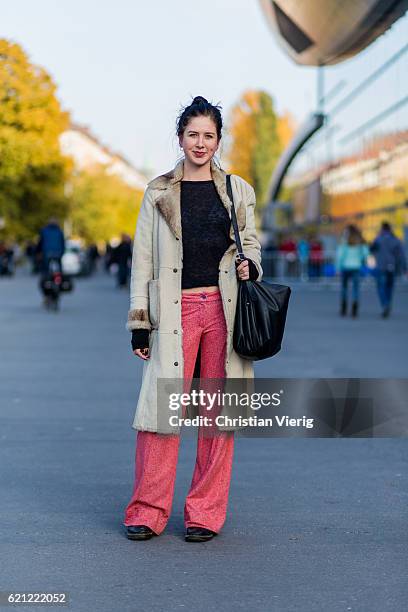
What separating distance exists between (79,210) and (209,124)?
99.4 m

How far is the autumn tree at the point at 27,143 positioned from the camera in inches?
1139

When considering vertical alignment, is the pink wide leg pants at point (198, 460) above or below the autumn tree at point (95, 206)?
below

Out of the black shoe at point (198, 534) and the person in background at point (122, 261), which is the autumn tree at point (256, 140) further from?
the black shoe at point (198, 534)

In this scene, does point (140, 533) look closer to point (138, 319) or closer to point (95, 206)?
point (138, 319)

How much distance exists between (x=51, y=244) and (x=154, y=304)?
64.7 ft

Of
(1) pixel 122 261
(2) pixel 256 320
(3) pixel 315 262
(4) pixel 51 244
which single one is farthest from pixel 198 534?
(1) pixel 122 261

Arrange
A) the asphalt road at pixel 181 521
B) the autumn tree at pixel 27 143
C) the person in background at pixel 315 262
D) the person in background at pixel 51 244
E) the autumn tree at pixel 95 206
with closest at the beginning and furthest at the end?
1. the asphalt road at pixel 181 521
2. the person in background at pixel 51 244
3. the autumn tree at pixel 27 143
4. the person in background at pixel 315 262
5. the autumn tree at pixel 95 206

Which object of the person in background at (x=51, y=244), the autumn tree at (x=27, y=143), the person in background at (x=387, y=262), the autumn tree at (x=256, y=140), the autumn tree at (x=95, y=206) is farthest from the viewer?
the autumn tree at (x=95, y=206)

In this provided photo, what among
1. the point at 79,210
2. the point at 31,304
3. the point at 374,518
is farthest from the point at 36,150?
the point at 79,210

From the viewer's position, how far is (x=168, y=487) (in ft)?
18.6

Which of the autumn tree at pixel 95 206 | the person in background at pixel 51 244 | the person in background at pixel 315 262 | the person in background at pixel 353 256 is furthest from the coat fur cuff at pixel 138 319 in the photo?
the autumn tree at pixel 95 206

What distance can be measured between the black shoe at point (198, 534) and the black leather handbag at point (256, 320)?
744mm

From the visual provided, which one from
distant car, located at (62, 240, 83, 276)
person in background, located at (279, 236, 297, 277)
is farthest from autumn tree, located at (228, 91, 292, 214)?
person in background, located at (279, 236, 297, 277)

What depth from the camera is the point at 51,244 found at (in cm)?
2517
